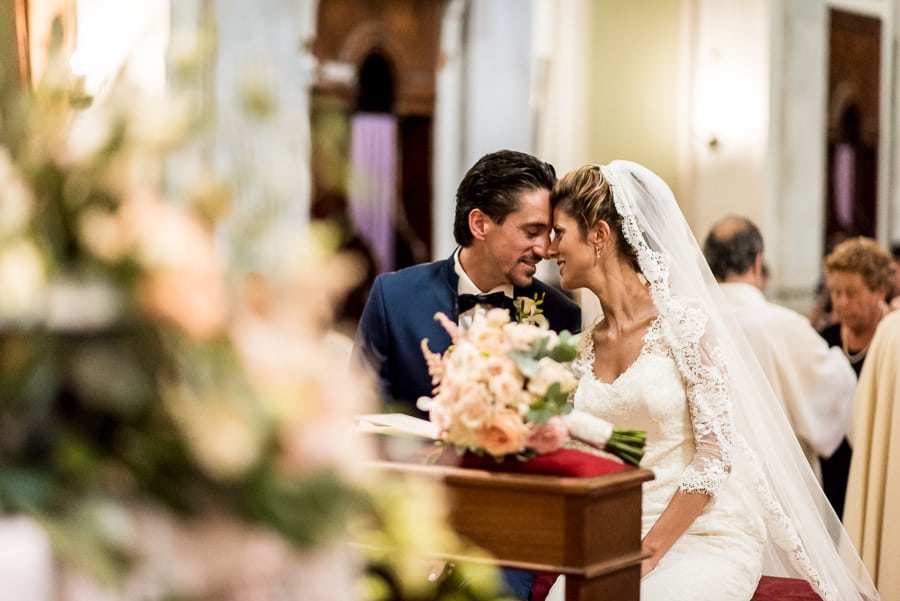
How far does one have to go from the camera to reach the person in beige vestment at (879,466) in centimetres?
534

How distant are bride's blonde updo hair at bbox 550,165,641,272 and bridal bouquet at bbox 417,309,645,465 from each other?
1.16 m

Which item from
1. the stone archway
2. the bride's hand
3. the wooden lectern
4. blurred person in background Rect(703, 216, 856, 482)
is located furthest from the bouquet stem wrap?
the stone archway

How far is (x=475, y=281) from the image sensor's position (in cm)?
417

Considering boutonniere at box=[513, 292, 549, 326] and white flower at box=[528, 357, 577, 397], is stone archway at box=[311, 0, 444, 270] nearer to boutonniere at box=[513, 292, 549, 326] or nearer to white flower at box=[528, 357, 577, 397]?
boutonniere at box=[513, 292, 549, 326]

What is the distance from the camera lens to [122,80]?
3.14ft

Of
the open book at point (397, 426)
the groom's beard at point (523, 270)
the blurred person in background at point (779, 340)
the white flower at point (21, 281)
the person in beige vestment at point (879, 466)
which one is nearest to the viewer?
the white flower at point (21, 281)

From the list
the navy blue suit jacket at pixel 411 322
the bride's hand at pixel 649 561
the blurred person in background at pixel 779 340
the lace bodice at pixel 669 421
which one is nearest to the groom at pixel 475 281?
the navy blue suit jacket at pixel 411 322

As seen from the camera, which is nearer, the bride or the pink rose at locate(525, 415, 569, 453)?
the pink rose at locate(525, 415, 569, 453)

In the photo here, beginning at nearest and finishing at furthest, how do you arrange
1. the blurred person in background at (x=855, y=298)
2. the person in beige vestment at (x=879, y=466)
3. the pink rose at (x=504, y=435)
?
the pink rose at (x=504, y=435)
the person in beige vestment at (x=879, y=466)
the blurred person in background at (x=855, y=298)

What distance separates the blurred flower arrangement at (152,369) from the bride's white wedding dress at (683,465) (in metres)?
2.90

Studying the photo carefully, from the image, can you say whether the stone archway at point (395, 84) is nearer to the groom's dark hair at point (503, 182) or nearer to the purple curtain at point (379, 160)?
the purple curtain at point (379, 160)

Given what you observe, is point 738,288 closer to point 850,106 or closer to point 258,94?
point 258,94

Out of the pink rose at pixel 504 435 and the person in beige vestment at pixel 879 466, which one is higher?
the pink rose at pixel 504 435

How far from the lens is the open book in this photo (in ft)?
9.71
